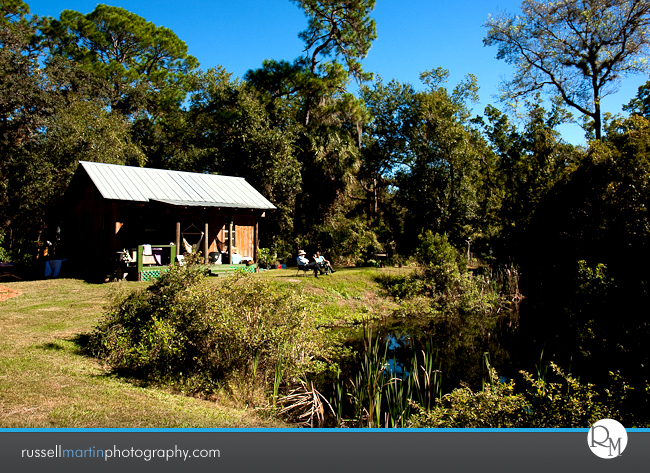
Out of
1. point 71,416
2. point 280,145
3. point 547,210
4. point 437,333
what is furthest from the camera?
point 280,145

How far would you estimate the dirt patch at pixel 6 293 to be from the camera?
487 inches

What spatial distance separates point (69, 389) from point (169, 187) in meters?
13.2

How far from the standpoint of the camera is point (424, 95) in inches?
1006

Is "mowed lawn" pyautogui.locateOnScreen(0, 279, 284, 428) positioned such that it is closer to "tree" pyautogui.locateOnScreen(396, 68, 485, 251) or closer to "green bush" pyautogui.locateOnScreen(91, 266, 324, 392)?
"green bush" pyautogui.locateOnScreen(91, 266, 324, 392)

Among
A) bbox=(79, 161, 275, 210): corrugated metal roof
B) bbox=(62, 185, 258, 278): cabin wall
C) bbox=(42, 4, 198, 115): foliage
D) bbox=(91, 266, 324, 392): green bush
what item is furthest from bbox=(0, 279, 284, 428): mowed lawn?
bbox=(42, 4, 198, 115): foliage

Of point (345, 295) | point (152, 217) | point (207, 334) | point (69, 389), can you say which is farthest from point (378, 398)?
point (152, 217)

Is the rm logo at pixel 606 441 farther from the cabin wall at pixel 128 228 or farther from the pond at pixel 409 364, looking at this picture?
the cabin wall at pixel 128 228

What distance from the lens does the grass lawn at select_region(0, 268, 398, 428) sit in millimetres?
5406

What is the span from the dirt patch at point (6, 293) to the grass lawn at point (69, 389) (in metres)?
0.89

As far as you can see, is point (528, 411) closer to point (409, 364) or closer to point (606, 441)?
point (606, 441)

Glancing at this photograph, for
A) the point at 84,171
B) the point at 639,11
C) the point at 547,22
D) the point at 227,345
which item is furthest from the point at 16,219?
the point at 639,11

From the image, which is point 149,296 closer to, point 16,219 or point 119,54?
point 16,219

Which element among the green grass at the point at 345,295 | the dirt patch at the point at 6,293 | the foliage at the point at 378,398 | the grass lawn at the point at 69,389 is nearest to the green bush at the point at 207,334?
the grass lawn at the point at 69,389

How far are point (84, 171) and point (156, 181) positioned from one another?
2.73 metres
